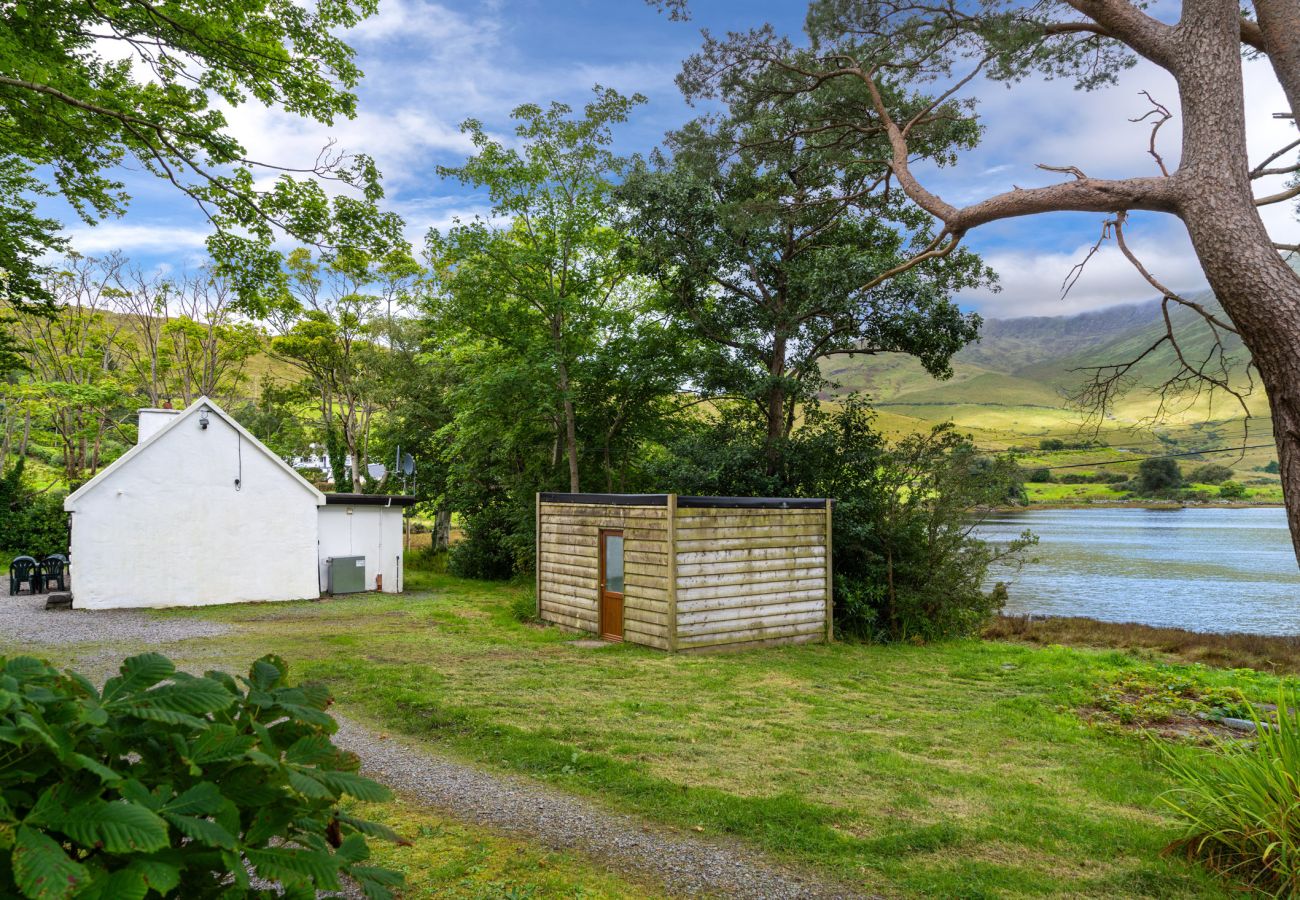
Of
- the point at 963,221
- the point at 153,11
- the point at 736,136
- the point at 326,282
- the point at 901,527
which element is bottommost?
the point at 901,527

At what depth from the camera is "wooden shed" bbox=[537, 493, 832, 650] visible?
36.1 ft

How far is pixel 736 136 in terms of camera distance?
12.1m

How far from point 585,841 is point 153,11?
22.9 feet

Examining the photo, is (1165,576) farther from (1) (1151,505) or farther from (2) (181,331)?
(1) (1151,505)

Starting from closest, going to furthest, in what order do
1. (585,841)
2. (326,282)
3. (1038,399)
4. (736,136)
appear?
(585,841) < (736,136) < (326,282) < (1038,399)

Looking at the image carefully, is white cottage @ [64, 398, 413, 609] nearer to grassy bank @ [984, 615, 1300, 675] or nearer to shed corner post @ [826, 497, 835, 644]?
shed corner post @ [826, 497, 835, 644]

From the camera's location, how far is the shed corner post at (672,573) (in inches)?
423

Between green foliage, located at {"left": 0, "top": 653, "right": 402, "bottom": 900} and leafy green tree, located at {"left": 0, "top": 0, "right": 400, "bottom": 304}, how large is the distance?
19.7 ft

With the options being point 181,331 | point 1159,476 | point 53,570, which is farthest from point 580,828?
point 1159,476

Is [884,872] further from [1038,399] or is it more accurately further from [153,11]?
[1038,399]

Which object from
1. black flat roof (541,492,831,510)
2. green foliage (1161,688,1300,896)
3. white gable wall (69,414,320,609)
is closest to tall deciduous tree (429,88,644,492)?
black flat roof (541,492,831,510)

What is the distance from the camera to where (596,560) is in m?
12.3

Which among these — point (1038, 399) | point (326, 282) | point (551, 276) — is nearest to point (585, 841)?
point (551, 276)

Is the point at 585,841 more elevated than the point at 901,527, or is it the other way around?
the point at 901,527
